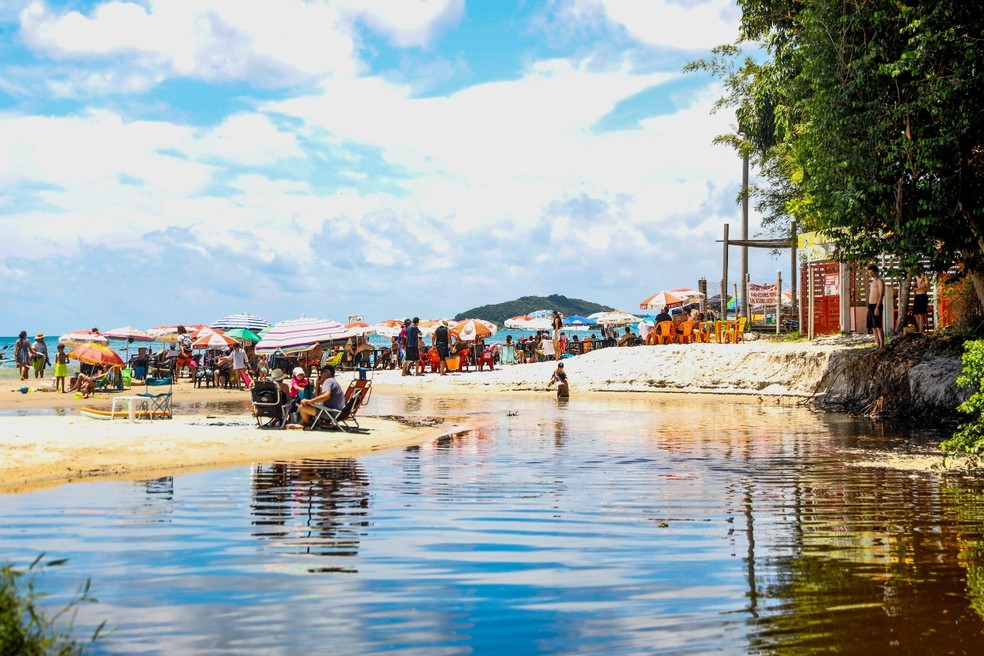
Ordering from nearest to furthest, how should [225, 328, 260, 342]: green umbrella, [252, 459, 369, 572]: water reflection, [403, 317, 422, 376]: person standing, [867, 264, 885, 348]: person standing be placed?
[252, 459, 369, 572]: water reflection < [867, 264, 885, 348]: person standing < [403, 317, 422, 376]: person standing < [225, 328, 260, 342]: green umbrella

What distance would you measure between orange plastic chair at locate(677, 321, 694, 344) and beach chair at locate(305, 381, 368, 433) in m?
17.4

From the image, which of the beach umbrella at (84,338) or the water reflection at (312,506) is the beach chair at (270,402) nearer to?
the water reflection at (312,506)

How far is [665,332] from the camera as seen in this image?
3212cm

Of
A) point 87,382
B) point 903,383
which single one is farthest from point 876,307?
point 87,382

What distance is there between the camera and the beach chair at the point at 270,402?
15.6 metres

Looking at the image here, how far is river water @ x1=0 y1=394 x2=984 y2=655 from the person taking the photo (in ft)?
16.4

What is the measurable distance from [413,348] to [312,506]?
932 inches

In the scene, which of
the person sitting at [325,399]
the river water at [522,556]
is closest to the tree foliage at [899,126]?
the river water at [522,556]

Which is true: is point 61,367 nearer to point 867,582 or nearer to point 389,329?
point 389,329

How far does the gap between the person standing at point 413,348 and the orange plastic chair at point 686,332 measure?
28.8 feet

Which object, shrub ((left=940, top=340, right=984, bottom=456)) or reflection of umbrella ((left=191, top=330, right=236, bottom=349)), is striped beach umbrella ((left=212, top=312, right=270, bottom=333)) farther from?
shrub ((left=940, top=340, right=984, bottom=456))

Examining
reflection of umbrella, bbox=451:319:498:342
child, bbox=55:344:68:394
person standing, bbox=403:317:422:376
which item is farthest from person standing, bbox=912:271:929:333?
child, bbox=55:344:68:394

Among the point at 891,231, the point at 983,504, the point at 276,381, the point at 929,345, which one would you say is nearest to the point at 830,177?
the point at 891,231

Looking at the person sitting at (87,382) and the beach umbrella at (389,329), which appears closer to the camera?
the person sitting at (87,382)
